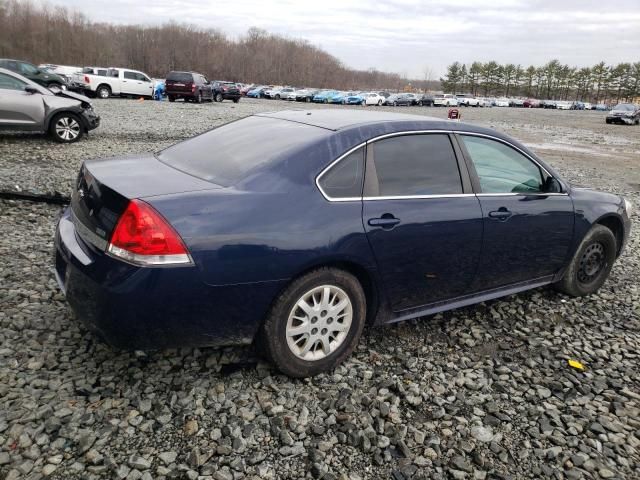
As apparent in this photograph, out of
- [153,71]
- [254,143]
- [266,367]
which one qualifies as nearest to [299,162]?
[254,143]

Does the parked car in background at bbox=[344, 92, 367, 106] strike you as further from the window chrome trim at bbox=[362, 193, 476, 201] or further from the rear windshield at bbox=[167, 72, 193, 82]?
the window chrome trim at bbox=[362, 193, 476, 201]

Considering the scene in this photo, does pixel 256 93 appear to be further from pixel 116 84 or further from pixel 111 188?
pixel 111 188

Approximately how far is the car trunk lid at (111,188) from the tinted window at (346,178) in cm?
65

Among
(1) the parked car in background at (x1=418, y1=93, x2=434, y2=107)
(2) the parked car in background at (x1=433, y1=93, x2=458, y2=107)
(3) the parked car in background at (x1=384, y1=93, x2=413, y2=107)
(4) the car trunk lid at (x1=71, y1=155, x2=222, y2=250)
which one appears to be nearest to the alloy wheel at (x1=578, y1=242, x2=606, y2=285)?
(4) the car trunk lid at (x1=71, y1=155, x2=222, y2=250)

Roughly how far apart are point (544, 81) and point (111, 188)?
146 m

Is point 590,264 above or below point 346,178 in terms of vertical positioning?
below

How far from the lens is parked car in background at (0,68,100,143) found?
1010 cm

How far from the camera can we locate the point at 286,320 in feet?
9.47

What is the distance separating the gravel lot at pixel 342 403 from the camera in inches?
96.2

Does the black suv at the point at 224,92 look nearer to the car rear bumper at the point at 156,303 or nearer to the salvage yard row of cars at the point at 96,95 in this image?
the salvage yard row of cars at the point at 96,95

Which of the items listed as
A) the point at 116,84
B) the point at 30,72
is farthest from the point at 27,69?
the point at 116,84

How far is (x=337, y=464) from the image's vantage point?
247 centimetres

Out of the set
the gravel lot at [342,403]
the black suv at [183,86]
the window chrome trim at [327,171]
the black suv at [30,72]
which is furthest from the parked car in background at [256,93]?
the window chrome trim at [327,171]

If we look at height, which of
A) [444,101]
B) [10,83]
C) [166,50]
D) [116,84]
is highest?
[166,50]
